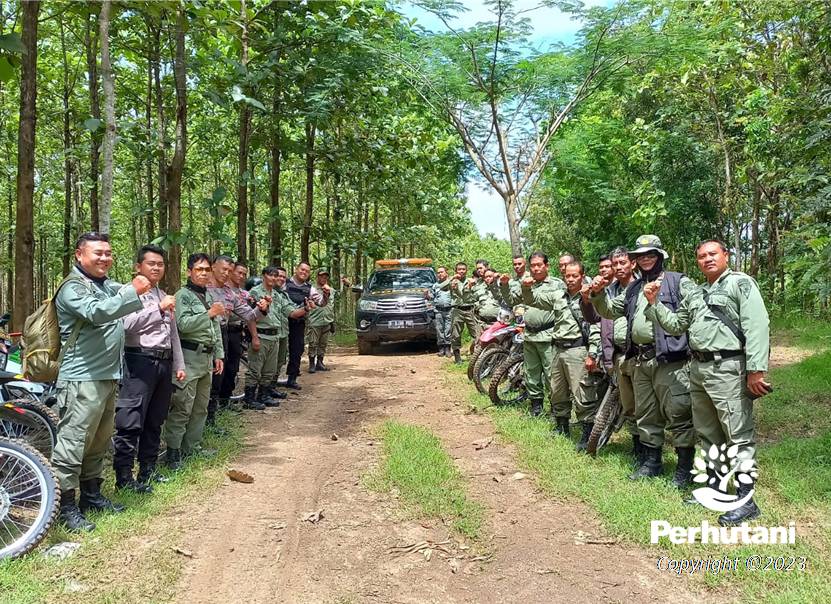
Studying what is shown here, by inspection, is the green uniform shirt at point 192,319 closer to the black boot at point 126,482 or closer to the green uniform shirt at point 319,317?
the black boot at point 126,482

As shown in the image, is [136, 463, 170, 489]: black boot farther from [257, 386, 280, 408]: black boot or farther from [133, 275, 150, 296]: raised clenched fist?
[257, 386, 280, 408]: black boot

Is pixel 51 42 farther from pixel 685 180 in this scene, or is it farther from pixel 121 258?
pixel 121 258

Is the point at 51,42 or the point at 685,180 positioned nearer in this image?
the point at 51,42

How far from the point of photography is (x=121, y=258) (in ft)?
101

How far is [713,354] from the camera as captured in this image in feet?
12.9

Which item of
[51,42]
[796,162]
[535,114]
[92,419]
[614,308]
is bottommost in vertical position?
[92,419]

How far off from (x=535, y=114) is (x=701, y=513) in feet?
21.1

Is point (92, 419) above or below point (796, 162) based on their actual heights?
below

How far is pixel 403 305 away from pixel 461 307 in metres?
1.46

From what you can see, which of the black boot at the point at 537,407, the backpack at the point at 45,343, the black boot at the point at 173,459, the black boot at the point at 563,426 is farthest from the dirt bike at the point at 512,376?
the backpack at the point at 45,343

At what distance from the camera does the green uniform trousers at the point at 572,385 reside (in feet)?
18.1

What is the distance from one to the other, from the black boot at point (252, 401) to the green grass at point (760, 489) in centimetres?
295

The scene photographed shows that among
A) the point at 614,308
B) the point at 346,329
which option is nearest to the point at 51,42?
the point at 346,329

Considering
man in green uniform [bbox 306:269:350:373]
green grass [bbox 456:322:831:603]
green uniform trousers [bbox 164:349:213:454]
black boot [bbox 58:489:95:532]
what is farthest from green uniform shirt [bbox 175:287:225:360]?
man in green uniform [bbox 306:269:350:373]
